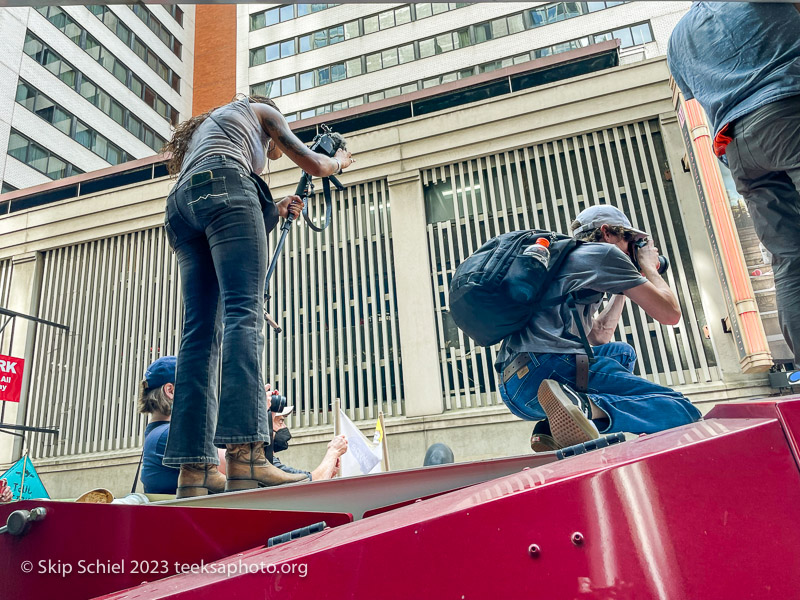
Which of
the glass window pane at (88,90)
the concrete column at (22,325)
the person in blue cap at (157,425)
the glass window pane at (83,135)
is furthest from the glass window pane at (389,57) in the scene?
the person in blue cap at (157,425)

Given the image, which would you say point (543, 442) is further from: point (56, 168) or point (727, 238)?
point (56, 168)

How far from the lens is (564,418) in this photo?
5.81 ft

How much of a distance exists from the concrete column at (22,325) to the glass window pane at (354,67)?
44.4 ft

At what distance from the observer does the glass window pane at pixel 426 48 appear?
806 inches

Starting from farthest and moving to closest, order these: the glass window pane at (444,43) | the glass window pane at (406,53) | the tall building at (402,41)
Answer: the glass window pane at (406,53)
the glass window pane at (444,43)
the tall building at (402,41)

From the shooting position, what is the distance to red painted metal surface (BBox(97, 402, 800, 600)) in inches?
23.8

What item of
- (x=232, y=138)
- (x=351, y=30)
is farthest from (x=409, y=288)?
(x=351, y=30)

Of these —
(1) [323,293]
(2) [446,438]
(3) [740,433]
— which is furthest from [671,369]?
(3) [740,433]

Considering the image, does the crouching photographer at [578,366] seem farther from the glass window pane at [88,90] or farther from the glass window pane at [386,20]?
the glass window pane at [88,90]

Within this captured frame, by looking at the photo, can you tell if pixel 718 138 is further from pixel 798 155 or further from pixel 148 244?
pixel 148 244

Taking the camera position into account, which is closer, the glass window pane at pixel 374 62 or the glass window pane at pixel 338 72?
the glass window pane at pixel 374 62

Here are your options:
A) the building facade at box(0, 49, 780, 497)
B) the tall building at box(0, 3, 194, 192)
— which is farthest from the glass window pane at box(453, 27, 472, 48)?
the building facade at box(0, 49, 780, 497)

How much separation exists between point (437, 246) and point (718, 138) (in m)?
7.09

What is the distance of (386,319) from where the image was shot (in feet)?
29.6
